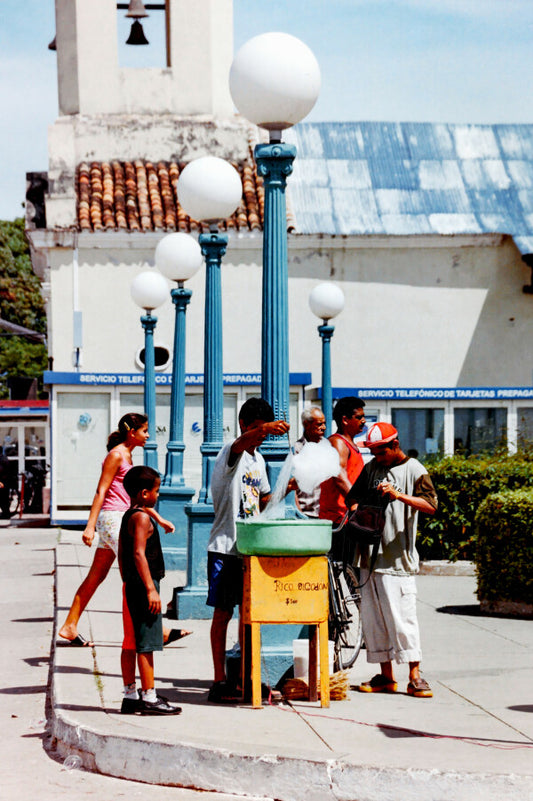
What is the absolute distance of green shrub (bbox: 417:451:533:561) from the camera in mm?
14766

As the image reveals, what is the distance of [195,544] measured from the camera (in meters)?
11.2

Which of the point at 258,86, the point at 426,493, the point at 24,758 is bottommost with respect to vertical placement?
the point at 24,758

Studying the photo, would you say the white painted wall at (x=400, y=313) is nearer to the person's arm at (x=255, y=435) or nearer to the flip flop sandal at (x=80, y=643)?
the flip flop sandal at (x=80, y=643)

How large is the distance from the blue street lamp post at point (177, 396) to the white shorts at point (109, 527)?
466 centimetres

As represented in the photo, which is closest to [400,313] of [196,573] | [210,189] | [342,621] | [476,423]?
[476,423]

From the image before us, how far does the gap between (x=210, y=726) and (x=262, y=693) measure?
1.02m

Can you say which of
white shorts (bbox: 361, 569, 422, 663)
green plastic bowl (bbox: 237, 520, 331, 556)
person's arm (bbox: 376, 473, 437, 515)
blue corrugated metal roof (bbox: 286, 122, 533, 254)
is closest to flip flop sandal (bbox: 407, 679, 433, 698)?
white shorts (bbox: 361, 569, 422, 663)

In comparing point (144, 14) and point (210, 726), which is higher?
point (144, 14)

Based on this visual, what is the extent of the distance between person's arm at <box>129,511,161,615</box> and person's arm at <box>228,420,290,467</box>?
71 centimetres

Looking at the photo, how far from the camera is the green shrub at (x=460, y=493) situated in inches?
581

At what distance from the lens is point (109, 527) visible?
10086mm

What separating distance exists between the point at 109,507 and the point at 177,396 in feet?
15.6

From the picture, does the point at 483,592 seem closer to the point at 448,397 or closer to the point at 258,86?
the point at 258,86

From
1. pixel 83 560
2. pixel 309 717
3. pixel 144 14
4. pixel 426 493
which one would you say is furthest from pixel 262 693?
pixel 144 14
